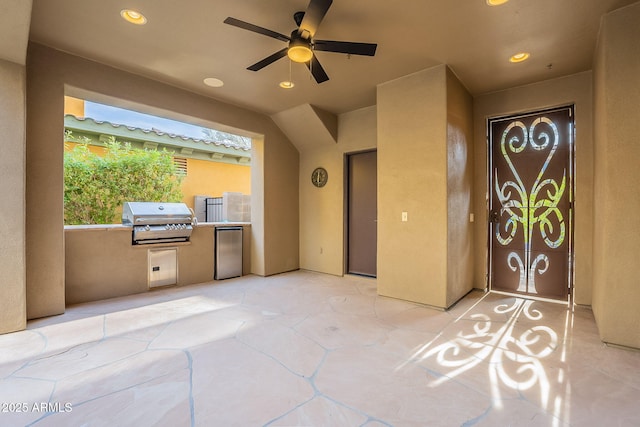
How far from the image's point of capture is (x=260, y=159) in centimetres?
538

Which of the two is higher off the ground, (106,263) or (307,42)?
(307,42)

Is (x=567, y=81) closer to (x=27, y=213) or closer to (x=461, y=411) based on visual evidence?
(x=461, y=411)

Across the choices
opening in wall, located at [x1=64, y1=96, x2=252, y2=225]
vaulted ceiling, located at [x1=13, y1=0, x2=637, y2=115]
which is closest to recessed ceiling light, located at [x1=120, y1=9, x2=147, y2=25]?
vaulted ceiling, located at [x1=13, y1=0, x2=637, y2=115]

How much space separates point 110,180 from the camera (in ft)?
18.7

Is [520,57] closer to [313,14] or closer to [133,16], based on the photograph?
[313,14]

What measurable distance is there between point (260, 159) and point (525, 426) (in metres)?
4.85

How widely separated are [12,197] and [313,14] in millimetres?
3207

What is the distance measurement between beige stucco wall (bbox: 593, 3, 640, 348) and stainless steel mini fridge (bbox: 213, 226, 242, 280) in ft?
15.8

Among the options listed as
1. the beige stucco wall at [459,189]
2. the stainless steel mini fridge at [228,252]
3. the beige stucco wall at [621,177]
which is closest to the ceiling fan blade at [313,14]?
the beige stucco wall at [459,189]

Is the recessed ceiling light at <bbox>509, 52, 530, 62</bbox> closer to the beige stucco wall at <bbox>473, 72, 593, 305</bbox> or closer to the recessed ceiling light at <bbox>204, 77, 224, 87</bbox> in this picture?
the beige stucco wall at <bbox>473, 72, 593, 305</bbox>

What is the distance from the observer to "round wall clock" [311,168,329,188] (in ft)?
18.1

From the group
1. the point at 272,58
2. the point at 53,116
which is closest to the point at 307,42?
the point at 272,58

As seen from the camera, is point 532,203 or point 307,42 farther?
point 532,203

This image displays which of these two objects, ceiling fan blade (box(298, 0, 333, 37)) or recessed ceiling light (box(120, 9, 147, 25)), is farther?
recessed ceiling light (box(120, 9, 147, 25))
